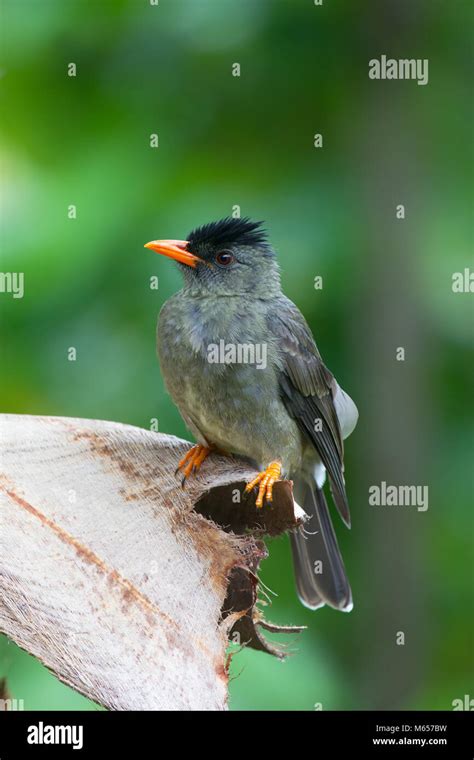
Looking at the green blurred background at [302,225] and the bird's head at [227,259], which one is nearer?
the bird's head at [227,259]

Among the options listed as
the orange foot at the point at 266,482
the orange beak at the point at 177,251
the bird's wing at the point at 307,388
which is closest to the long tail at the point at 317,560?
the bird's wing at the point at 307,388

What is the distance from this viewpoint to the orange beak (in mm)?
3959

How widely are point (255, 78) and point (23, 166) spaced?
1.37 metres

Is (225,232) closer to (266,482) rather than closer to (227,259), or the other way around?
(227,259)

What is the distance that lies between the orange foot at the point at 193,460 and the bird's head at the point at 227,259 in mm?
686

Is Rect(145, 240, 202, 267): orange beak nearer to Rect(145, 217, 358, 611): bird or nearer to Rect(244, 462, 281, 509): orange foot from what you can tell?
Rect(145, 217, 358, 611): bird

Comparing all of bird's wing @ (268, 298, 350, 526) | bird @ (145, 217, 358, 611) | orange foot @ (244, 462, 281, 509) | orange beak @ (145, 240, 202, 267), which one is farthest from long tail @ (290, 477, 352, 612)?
orange beak @ (145, 240, 202, 267)

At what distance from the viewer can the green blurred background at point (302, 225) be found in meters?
4.34

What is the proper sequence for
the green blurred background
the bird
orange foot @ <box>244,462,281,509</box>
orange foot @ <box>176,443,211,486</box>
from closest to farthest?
1. orange foot @ <box>244,462,281,509</box>
2. orange foot @ <box>176,443,211,486</box>
3. the bird
4. the green blurred background

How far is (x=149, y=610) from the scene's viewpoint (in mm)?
2564

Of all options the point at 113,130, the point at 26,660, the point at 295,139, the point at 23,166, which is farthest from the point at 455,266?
the point at 26,660

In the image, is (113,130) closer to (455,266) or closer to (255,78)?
(255,78)

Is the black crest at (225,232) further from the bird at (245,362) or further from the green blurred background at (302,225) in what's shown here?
the green blurred background at (302,225)

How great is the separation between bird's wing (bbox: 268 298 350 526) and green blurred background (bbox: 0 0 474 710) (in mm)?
602
